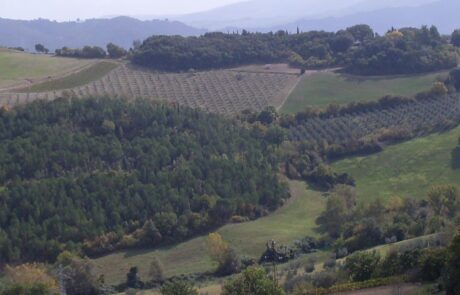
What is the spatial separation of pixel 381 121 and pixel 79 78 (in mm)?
36464

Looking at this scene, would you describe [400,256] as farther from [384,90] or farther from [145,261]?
[384,90]

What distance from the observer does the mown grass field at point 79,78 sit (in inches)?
3233

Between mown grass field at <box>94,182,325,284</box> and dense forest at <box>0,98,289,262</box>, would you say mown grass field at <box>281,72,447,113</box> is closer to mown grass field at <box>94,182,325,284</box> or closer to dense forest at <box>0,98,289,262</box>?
dense forest at <box>0,98,289,262</box>

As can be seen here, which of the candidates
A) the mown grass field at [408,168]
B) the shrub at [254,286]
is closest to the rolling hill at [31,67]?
the mown grass field at [408,168]

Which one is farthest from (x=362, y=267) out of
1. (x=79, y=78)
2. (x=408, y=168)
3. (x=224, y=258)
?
(x=79, y=78)

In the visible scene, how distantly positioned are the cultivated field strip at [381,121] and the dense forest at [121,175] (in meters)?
4.72

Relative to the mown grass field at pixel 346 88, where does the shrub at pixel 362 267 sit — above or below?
below

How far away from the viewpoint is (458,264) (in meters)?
26.9

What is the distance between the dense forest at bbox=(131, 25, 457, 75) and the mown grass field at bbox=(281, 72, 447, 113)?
271 cm

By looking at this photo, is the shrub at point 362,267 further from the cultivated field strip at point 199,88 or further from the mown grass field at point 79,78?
the mown grass field at point 79,78

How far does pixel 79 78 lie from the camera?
8719 cm

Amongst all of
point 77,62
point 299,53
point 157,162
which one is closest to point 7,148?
point 157,162

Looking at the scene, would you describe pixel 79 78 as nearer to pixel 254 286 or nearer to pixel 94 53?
pixel 94 53

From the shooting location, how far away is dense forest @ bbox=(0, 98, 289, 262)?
5228 cm
